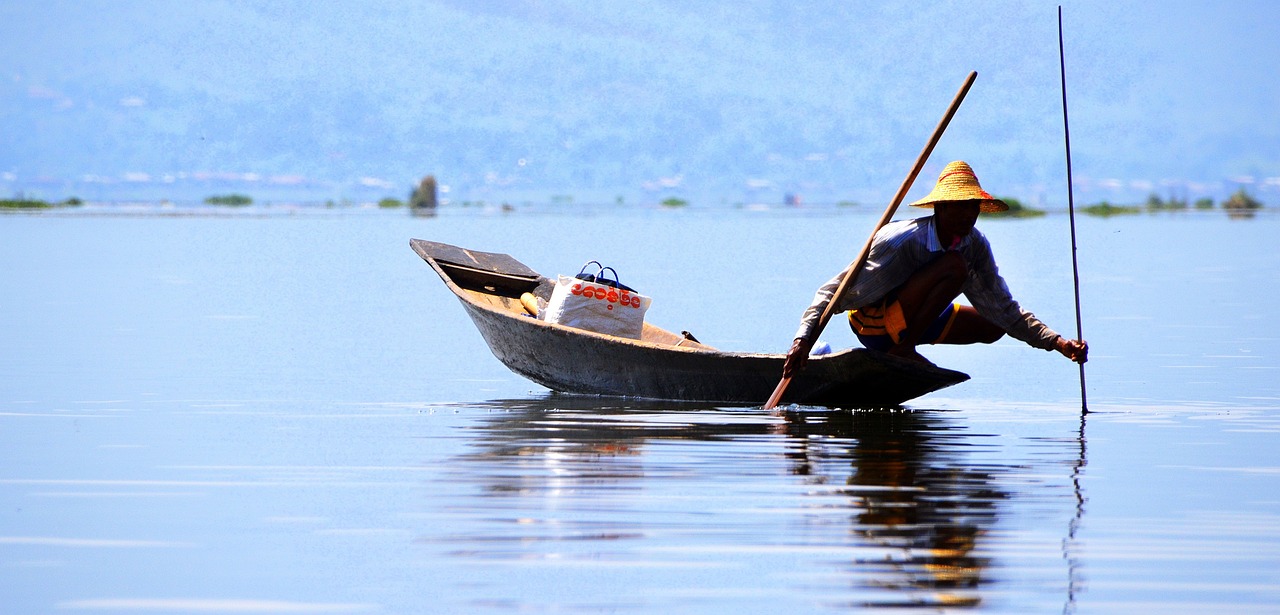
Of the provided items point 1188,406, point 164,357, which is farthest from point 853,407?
point 164,357

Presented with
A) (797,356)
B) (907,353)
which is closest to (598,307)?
(797,356)

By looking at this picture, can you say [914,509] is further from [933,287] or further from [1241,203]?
[1241,203]

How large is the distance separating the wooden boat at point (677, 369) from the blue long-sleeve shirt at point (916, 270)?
0.94 ft

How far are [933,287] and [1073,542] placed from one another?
258 centimetres

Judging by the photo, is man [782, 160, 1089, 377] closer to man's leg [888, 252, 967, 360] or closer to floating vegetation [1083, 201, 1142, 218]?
man's leg [888, 252, 967, 360]

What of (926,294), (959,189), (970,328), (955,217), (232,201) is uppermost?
(232,201)

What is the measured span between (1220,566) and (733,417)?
3690 millimetres

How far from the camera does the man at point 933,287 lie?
8.43 metres

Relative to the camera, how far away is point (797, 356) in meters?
8.74

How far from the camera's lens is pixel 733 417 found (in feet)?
29.9

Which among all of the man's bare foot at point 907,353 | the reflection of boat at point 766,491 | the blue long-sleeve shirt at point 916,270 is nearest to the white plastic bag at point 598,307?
the reflection of boat at point 766,491

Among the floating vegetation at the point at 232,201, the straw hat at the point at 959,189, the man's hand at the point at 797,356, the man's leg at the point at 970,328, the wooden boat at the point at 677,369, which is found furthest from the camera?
the floating vegetation at the point at 232,201

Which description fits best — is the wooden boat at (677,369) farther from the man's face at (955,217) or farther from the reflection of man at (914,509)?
the man's face at (955,217)

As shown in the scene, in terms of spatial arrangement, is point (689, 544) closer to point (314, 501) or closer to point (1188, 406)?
point (314, 501)
